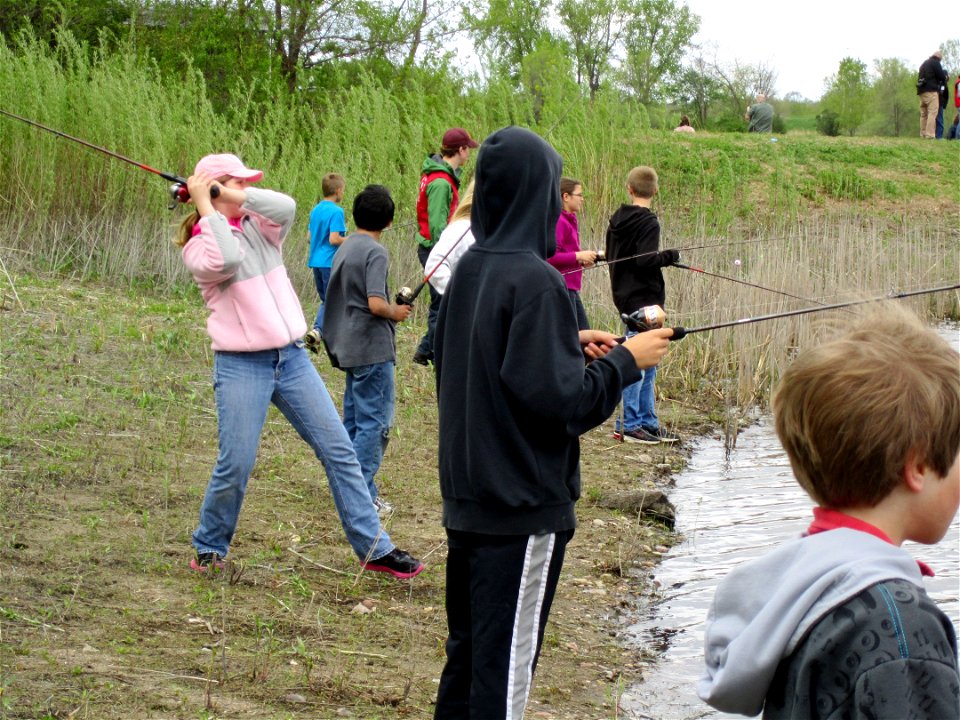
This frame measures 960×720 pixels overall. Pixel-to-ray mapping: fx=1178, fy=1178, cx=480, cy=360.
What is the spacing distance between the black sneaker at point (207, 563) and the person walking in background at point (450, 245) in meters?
1.69

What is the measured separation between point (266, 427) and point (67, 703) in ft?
13.1

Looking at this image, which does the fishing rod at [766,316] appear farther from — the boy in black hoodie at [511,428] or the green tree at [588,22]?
the green tree at [588,22]

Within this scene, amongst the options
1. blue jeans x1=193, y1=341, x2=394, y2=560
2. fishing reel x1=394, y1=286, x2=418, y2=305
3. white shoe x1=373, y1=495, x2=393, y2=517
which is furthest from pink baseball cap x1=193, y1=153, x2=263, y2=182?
white shoe x1=373, y1=495, x2=393, y2=517

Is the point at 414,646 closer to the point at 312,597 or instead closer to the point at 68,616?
the point at 312,597

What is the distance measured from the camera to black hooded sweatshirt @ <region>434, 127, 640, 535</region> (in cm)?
277

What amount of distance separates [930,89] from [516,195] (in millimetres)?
22469

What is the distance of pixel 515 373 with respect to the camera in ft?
9.05

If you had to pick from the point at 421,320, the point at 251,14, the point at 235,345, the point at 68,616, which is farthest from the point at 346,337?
the point at 251,14

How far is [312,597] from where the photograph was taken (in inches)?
176

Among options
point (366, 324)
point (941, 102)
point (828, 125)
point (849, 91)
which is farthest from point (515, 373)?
point (849, 91)

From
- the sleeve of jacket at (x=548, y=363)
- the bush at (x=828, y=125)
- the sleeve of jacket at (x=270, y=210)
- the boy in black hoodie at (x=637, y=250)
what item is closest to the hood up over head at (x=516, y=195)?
the sleeve of jacket at (x=548, y=363)

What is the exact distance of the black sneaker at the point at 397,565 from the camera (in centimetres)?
491

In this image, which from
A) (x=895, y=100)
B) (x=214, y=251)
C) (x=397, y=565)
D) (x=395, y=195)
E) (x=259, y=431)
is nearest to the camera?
(x=214, y=251)

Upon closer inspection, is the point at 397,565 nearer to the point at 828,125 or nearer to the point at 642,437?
the point at 642,437
